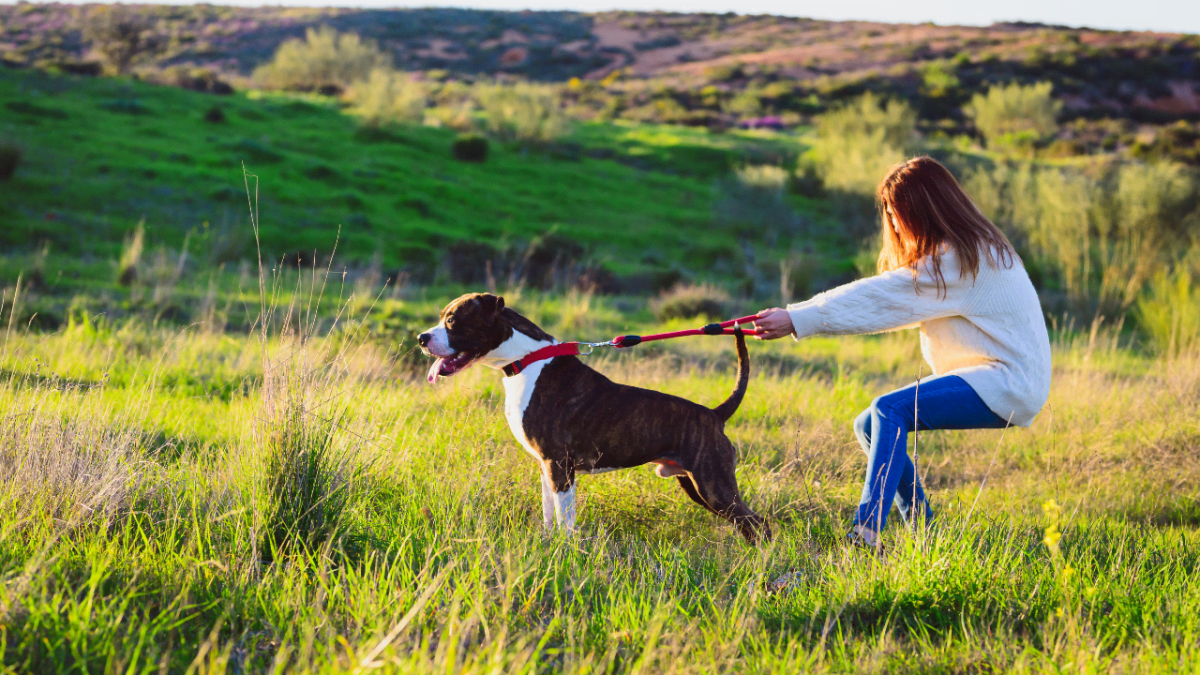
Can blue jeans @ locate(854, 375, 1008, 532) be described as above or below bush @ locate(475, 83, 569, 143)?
below

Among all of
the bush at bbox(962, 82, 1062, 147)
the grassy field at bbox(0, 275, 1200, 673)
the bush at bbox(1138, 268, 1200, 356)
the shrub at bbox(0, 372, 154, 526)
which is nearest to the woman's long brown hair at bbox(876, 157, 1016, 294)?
the grassy field at bbox(0, 275, 1200, 673)

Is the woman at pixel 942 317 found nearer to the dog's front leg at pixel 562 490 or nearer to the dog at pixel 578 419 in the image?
the dog at pixel 578 419

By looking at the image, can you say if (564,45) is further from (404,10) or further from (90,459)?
(90,459)

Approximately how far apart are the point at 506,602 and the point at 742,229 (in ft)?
78.8

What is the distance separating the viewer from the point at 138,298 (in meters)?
11.6

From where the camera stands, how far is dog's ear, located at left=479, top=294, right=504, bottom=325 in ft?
12.8

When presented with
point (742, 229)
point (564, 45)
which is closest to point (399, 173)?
point (742, 229)

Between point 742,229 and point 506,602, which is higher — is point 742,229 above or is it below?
below

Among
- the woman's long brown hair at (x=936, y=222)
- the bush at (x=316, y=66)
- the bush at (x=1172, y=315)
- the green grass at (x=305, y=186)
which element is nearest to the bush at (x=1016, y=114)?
the green grass at (x=305, y=186)

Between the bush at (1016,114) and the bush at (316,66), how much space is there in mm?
31023

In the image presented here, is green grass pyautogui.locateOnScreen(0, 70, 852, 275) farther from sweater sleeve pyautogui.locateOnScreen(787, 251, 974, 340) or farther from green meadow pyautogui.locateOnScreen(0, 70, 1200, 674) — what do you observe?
sweater sleeve pyautogui.locateOnScreen(787, 251, 974, 340)

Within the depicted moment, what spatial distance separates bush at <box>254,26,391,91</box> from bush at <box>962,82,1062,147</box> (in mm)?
31023

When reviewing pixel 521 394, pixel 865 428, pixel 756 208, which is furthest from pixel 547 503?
pixel 756 208

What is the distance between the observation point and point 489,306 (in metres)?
3.90
